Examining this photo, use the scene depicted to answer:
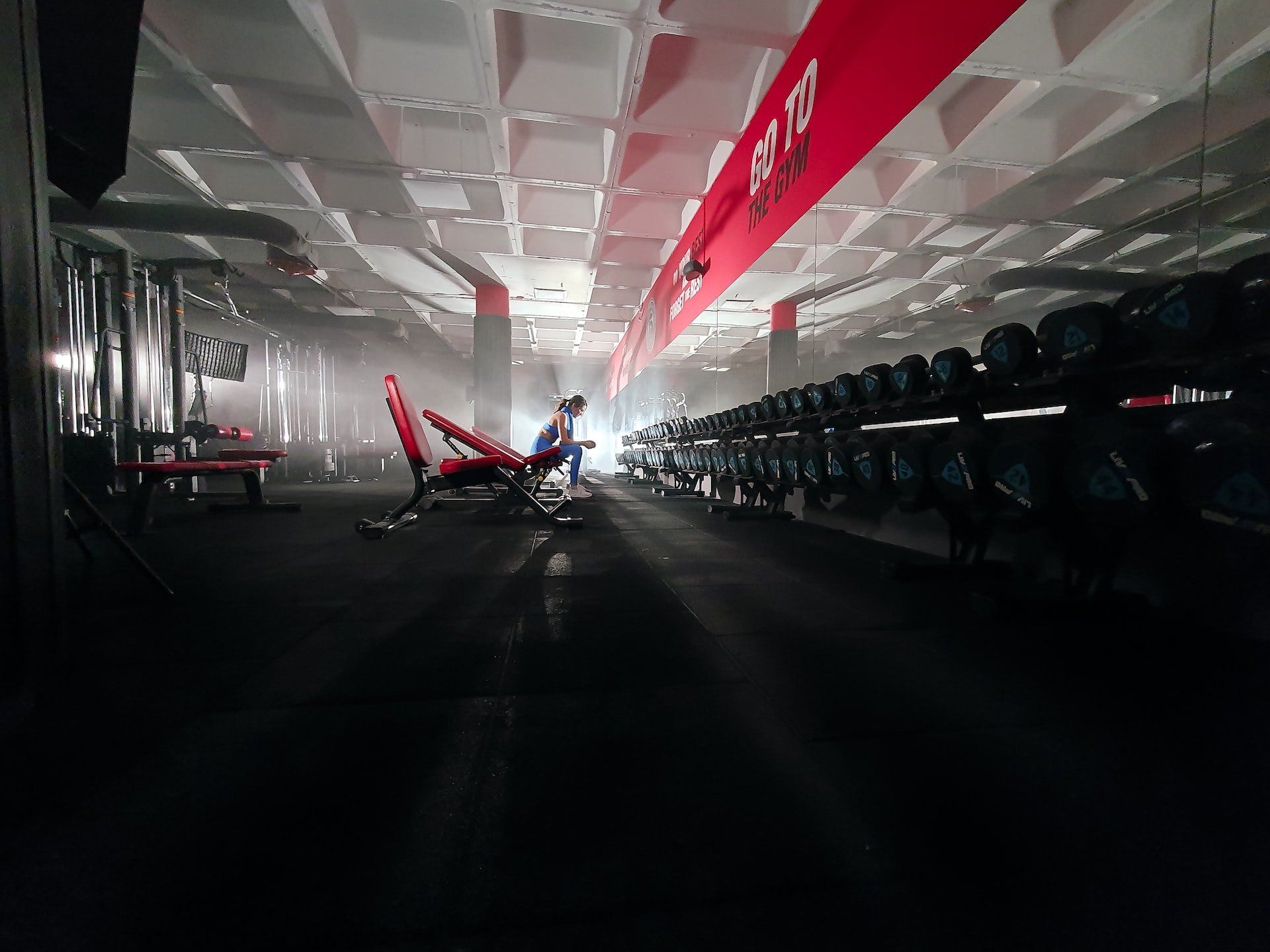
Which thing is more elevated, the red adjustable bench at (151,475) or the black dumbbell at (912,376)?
the black dumbbell at (912,376)

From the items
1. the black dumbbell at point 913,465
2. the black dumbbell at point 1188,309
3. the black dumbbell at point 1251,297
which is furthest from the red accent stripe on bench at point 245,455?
the black dumbbell at point 1251,297

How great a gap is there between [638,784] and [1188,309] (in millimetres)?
1497

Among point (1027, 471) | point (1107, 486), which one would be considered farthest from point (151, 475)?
point (1107, 486)

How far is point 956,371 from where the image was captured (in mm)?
1721

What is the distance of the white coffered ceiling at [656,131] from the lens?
6.28 feet

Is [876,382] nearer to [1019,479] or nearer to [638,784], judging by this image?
[1019,479]

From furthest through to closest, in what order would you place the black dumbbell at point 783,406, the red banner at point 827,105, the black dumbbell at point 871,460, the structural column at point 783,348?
the structural column at point 783,348 → the black dumbbell at point 783,406 → the black dumbbell at point 871,460 → the red banner at point 827,105

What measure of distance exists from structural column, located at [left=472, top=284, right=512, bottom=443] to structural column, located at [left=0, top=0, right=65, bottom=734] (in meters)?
5.39

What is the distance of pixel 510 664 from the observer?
42.9 inches

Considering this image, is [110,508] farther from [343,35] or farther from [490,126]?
[490,126]

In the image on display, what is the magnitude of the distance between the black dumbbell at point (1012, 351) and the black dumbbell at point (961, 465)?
19cm

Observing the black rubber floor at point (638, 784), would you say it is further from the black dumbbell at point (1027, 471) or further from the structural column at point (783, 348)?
the structural column at point (783, 348)

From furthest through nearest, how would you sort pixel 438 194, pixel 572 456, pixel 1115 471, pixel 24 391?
pixel 572 456
pixel 438 194
pixel 1115 471
pixel 24 391

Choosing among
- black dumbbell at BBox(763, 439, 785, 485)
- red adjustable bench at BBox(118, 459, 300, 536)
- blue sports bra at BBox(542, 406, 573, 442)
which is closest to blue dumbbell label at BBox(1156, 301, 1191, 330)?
black dumbbell at BBox(763, 439, 785, 485)
